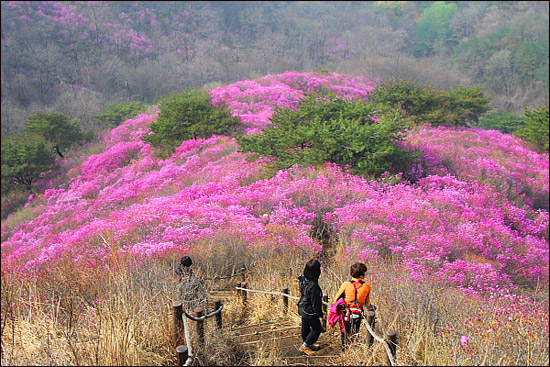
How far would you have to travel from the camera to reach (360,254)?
6.50m

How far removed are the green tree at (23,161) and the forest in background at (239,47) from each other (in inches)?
350

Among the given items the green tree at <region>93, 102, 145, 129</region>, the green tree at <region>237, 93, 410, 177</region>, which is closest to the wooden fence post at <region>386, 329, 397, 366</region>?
the green tree at <region>237, 93, 410, 177</region>

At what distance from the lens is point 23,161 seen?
1909 cm

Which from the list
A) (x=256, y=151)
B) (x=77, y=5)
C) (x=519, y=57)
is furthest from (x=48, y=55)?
(x=519, y=57)

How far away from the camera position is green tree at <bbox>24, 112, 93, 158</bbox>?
21453 mm

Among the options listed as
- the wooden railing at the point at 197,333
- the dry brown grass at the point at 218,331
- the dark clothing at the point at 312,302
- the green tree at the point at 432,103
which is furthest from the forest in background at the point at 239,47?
the dark clothing at the point at 312,302

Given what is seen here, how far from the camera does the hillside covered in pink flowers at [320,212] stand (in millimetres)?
7004

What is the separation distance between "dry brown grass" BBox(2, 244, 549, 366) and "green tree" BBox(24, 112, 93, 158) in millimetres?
19433

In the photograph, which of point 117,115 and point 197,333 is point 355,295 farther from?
point 117,115

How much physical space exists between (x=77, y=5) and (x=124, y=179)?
1830 inches

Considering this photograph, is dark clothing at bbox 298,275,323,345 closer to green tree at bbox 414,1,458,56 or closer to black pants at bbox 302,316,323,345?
black pants at bbox 302,316,323,345

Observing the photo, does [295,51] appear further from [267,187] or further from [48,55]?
[267,187]

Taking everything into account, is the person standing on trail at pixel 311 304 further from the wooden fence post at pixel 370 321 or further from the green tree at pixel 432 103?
the green tree at pixel 432 103

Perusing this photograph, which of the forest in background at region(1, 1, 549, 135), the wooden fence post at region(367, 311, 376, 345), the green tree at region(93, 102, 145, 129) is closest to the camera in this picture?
the wooden fence post at region(367, 311, 376, 345)
